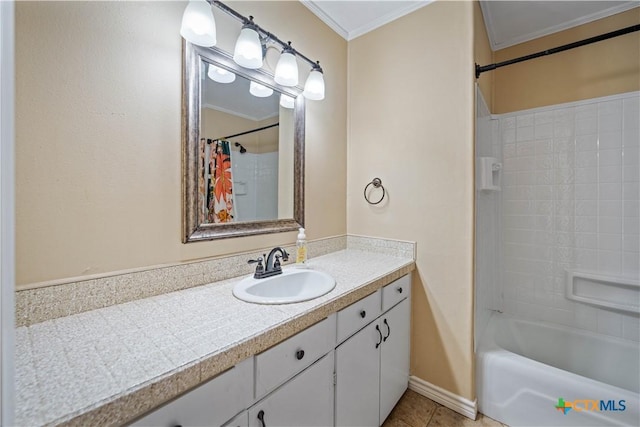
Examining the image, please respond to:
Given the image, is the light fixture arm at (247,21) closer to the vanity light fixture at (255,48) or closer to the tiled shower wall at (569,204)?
the vanity light fixture at (255,48)

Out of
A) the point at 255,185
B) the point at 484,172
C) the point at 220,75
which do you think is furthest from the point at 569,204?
the point at 220,75

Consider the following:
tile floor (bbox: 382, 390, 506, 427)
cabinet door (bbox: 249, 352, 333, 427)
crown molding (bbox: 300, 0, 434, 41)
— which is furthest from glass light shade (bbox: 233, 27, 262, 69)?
tile floor (bbox: 382, 390, 506, 427)

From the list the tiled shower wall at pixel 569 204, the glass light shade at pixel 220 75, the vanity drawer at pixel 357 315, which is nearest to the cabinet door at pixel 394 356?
the vanity drawer at pixel 357 315

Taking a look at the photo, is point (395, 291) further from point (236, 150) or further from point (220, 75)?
point (220, 75)

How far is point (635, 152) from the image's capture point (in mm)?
1735

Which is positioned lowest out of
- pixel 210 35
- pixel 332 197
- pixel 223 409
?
pixel 223 409

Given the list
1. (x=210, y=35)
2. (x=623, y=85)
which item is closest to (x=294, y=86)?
(x=210, y=35)

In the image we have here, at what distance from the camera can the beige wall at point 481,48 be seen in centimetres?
158

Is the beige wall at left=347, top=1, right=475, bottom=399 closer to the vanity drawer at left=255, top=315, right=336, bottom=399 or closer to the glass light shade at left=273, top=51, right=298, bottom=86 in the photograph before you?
the glass light shade at left=273, top=51, right=298, bottom=86

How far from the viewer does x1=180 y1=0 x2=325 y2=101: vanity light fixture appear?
108 cm

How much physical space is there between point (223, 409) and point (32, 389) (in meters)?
0.40

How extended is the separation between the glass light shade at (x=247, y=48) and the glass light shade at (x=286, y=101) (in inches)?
11.4

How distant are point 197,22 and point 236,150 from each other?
535mm

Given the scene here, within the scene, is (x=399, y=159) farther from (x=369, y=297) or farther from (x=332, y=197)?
(x=369, y=297)
